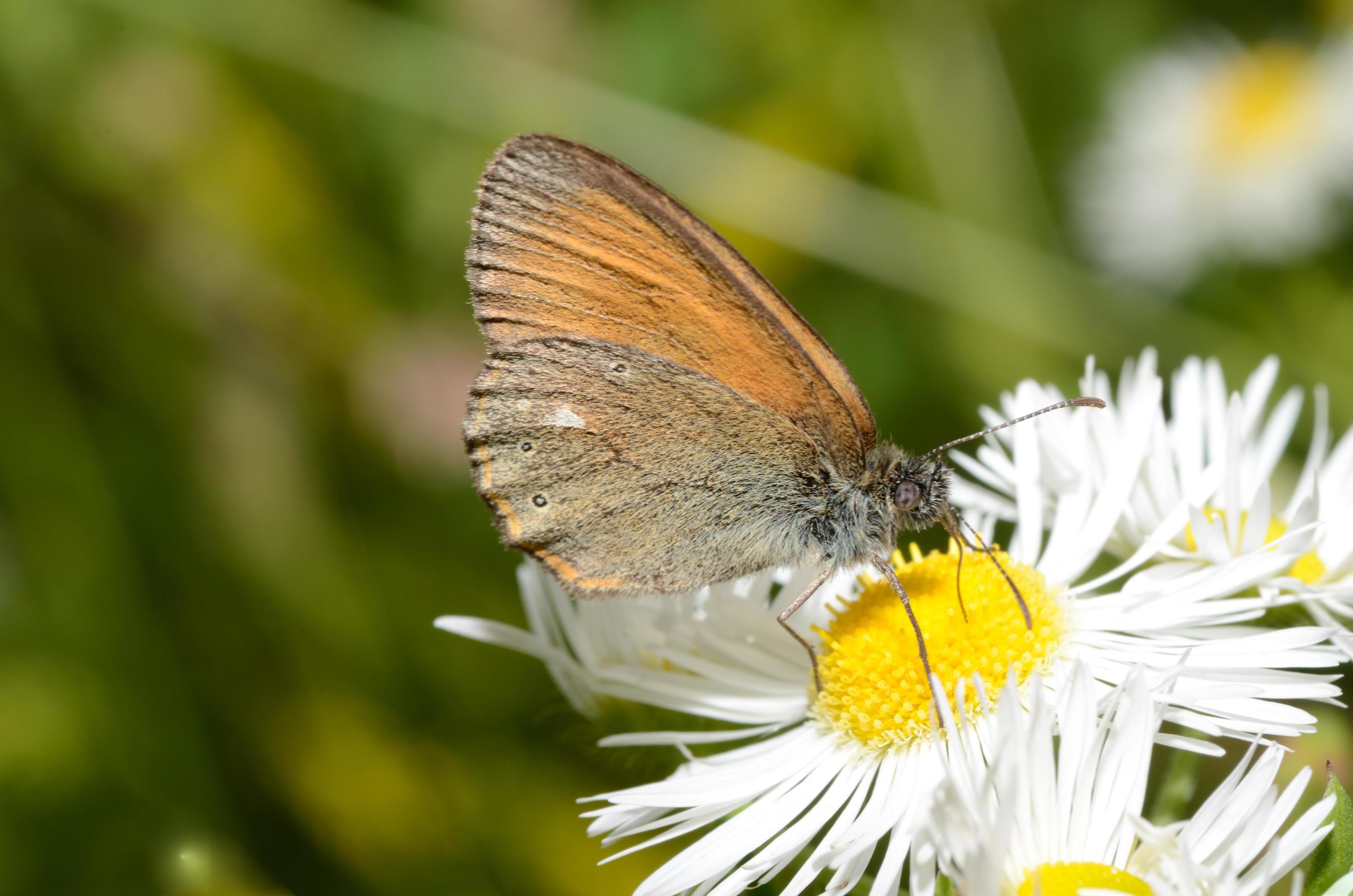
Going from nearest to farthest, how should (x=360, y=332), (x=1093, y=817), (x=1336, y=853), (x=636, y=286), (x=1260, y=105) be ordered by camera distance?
(x=1336, y=853) < (x=1093, y=817) < (x=636, y=286) < (x=360, y=332) < (x=1260, y=105)

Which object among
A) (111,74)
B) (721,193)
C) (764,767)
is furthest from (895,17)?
(764,767)

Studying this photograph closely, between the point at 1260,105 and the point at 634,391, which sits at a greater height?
the point at 1260,105

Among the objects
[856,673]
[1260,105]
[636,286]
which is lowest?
[856,673]

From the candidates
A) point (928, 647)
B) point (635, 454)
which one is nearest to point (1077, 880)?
point (928, 647)

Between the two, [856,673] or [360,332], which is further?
[360,332]

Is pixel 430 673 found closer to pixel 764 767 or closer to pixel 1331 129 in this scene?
pixel 764 767

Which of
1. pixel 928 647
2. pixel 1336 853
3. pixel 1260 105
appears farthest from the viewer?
pixel 1260 105

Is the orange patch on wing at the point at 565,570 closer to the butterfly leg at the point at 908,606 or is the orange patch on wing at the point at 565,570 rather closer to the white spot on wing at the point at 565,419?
the white spot on wing at the point at 565,419

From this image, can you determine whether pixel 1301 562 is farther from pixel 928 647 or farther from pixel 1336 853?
pixel 1336 853
